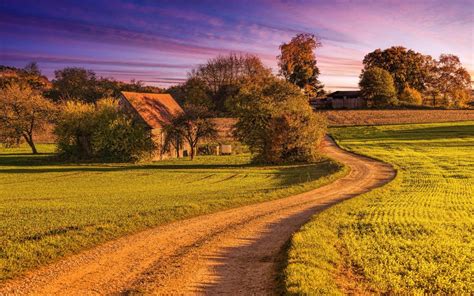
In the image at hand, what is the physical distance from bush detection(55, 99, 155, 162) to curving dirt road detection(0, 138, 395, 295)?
1391 inches

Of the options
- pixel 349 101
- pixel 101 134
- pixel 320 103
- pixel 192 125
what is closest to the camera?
pixel 101 134

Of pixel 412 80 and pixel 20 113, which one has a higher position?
pixel 412 80

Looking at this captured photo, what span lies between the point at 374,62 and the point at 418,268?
128353 mm

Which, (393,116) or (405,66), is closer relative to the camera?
(393,116)

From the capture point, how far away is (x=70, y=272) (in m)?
11.8

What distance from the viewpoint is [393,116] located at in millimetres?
97188

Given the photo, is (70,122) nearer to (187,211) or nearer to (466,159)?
(187,211)

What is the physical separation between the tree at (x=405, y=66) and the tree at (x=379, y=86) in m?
13.5

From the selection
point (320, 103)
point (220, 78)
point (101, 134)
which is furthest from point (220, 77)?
point (101, 134)

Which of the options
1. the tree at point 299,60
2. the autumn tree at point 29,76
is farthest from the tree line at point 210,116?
the autumn tree at point 29,76

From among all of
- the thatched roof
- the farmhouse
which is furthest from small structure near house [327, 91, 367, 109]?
the farmhouse

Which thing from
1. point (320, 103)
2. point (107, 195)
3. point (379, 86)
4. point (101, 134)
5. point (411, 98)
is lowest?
point (107, 195)

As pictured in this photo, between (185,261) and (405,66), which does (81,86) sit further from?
(185,261)

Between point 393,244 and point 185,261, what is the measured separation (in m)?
7.27
